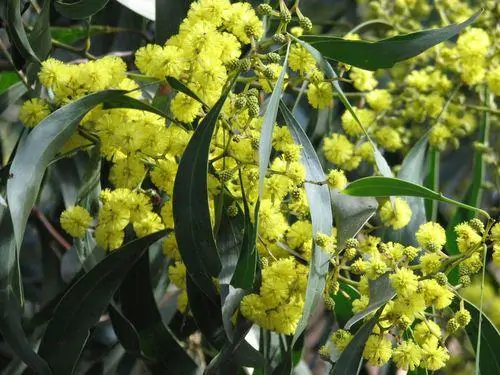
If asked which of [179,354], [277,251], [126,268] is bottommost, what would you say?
[179,354]

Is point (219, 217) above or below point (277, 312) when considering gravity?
above

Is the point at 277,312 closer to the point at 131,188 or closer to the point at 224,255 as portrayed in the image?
the point at 224,255

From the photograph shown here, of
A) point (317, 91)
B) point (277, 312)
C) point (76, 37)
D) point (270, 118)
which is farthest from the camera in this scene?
point (76, 37)

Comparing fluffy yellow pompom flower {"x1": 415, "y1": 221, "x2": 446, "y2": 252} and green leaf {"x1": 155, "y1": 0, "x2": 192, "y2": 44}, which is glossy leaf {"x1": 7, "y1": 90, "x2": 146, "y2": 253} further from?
fluffy yellow pompom flower {"x1": 415, "y1": 221, "x2": 446, "y2": 252}

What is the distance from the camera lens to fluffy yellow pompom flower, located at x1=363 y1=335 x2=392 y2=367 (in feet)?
4.76

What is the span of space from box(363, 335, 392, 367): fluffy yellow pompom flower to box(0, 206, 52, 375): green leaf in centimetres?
50

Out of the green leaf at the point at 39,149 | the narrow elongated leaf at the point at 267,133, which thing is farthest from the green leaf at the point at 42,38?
the narrow elongated leaf at the point at 267,133

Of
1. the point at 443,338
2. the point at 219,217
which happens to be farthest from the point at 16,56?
the point at 443,338

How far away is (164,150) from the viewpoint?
147cm

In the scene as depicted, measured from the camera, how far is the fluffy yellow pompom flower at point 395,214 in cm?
160

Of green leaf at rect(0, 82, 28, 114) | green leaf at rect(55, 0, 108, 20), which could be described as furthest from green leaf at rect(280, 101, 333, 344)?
green leaf at rect(0, 82, 28, 114)

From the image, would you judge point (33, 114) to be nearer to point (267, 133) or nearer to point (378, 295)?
point (267, 133)

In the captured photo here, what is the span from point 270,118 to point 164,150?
0.68ft

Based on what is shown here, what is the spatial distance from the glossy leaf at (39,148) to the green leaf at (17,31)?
0.24 meters
